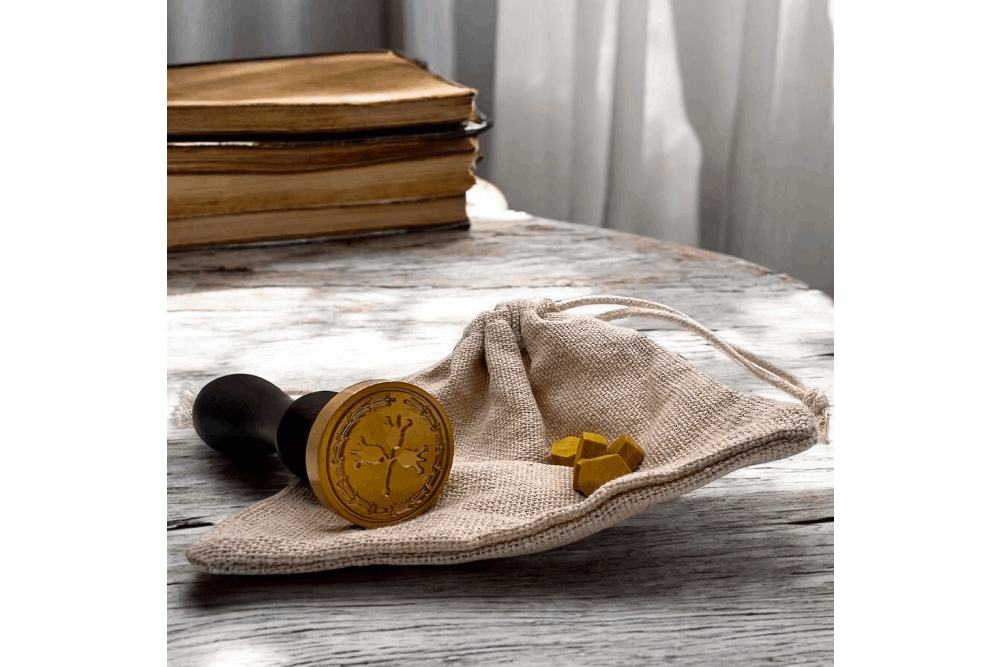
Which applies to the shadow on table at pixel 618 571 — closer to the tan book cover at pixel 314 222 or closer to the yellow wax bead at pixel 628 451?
the yellow wax bead at pixel 628 451

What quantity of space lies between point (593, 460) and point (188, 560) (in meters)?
0.18

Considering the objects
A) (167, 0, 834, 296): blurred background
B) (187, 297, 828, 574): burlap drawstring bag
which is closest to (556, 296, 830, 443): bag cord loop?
(187, 297, 828, 574): burlap drawstring bag

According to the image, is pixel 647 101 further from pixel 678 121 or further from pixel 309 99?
pixel 309 99

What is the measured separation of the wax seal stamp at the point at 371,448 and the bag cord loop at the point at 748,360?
20cm

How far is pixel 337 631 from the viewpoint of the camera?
368 millimetres

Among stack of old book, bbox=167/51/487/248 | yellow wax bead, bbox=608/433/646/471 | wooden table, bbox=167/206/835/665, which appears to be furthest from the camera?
stack of old book, bbox=167/51/487/248

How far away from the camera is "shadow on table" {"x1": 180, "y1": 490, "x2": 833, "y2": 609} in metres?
0.40

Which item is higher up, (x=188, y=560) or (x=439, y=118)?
(x=439, y=118)

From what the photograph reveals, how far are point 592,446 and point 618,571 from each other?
8 cm

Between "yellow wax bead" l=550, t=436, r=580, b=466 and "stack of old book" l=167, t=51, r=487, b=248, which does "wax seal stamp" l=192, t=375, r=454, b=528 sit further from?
"stack of old book" l=167, t=51, r=487, b=248

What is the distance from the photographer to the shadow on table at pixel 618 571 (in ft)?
1.30

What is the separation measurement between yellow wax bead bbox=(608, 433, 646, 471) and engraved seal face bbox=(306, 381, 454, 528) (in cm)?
9
